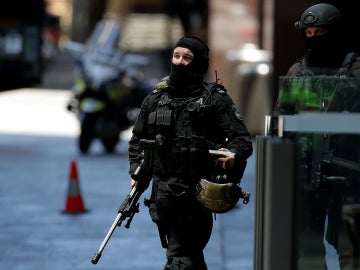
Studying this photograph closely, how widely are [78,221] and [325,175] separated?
6382 mm

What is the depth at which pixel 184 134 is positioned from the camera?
6.93m

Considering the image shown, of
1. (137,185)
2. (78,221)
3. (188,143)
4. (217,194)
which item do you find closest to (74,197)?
(78,221)

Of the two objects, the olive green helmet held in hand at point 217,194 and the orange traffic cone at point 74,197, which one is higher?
the olive green helmet held in hand at point 217,194

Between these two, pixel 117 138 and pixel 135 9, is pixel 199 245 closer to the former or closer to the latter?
pixel 117 138

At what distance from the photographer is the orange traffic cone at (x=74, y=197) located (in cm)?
1243

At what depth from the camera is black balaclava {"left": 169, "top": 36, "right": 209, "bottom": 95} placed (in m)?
6.95

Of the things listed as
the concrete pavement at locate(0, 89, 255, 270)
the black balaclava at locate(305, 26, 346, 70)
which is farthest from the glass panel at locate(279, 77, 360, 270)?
the concrete pavement at locate(0, 89, 255, 270)

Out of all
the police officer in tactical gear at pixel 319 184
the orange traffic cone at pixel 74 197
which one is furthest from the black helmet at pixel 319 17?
the orange traffic cone at pixel 74 197

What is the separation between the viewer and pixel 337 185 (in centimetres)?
591

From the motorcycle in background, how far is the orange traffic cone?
19.1 ft

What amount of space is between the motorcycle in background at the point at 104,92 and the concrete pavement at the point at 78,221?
421 millimetres

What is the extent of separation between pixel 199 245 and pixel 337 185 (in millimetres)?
1369

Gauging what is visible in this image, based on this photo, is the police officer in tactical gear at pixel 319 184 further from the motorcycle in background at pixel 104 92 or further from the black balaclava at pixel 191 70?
the motorcycle in background at pixel 104 92

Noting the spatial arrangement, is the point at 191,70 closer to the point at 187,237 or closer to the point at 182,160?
the point at 182,160
